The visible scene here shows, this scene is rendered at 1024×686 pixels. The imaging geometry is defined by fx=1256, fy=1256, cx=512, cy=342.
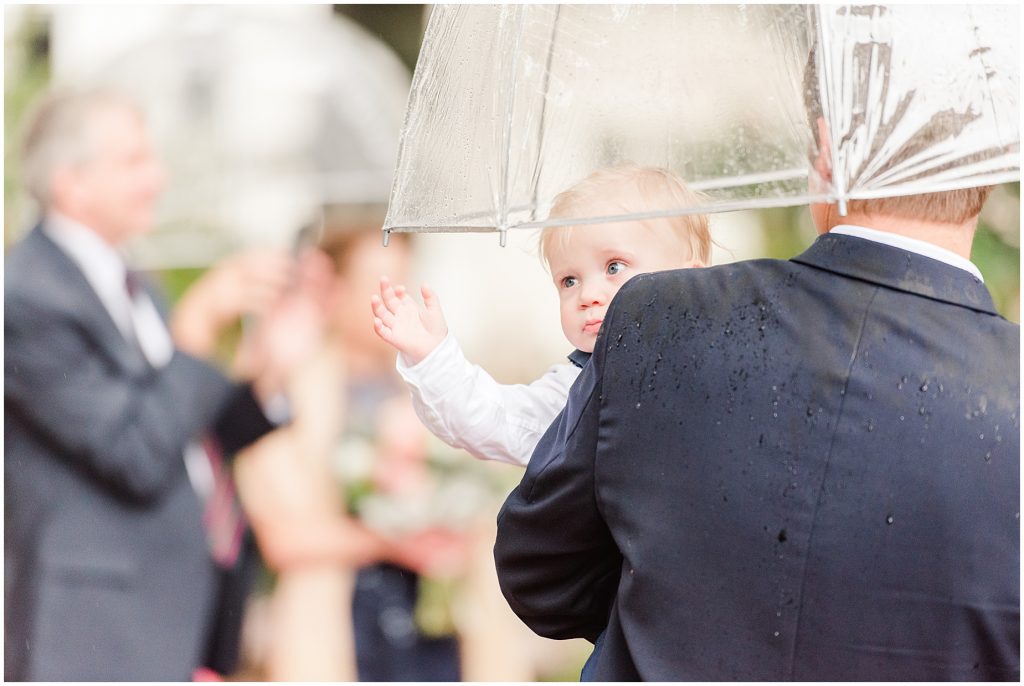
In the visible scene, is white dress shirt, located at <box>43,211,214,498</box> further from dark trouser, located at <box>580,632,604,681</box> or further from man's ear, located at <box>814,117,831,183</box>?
man's ear, located at <box>814,117,831,183</box>

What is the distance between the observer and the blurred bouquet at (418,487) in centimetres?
421

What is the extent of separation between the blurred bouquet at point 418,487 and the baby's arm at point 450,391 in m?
2.39

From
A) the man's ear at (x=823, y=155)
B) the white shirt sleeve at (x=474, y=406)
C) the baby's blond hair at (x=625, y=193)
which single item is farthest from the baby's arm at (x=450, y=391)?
the man's ear at (x=823, y=155)

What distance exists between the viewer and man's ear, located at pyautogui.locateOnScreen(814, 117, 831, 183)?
4.60 feet

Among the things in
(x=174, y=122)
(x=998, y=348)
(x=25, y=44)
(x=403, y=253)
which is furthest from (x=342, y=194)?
(x=998, y=348)

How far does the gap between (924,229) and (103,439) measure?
115 inches

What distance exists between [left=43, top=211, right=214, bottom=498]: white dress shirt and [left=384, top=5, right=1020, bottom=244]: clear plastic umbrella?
90.5 inches

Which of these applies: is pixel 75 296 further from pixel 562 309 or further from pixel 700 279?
pixel 700 279

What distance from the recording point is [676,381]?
4.31 ft

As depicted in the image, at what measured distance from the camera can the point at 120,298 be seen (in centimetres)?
390

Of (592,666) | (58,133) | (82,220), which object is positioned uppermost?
(58,133)

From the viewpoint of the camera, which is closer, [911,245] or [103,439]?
[911,245]

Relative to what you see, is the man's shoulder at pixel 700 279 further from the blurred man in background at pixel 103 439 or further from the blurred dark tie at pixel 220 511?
the blurred dark tie at pixel 220 511

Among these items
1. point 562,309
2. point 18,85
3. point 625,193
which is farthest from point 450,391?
point 18,85
